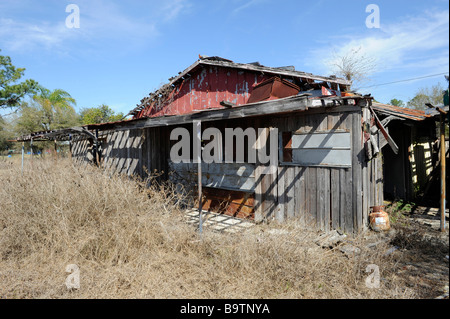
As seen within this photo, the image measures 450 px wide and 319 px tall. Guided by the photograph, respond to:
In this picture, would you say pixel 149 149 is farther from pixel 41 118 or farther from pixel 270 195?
pixel 41 118

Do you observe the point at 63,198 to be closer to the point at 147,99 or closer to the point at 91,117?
the point at 147,99

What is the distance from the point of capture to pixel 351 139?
18.3ft

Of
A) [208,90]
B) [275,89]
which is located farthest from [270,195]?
[208,90]

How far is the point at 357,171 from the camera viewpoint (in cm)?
548

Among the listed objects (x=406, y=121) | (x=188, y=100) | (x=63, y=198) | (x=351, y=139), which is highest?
(x=188, y=100)

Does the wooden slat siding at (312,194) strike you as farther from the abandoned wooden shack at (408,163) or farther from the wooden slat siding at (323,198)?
the abandoned wooden shack at (408,163)

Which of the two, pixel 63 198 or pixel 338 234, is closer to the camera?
pixel 63 198

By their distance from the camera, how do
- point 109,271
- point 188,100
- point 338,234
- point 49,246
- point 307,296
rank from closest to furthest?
1. point 307,296
2. point 109,271
3. point 49,246
4. point 338,234
5. point 188,100

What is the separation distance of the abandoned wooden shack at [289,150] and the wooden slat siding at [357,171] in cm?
2

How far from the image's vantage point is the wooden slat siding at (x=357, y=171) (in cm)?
546

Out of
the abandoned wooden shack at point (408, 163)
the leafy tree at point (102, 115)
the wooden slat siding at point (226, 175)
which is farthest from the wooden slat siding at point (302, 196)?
the leafy tree at point (102, 115)

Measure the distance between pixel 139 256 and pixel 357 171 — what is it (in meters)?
4.35
